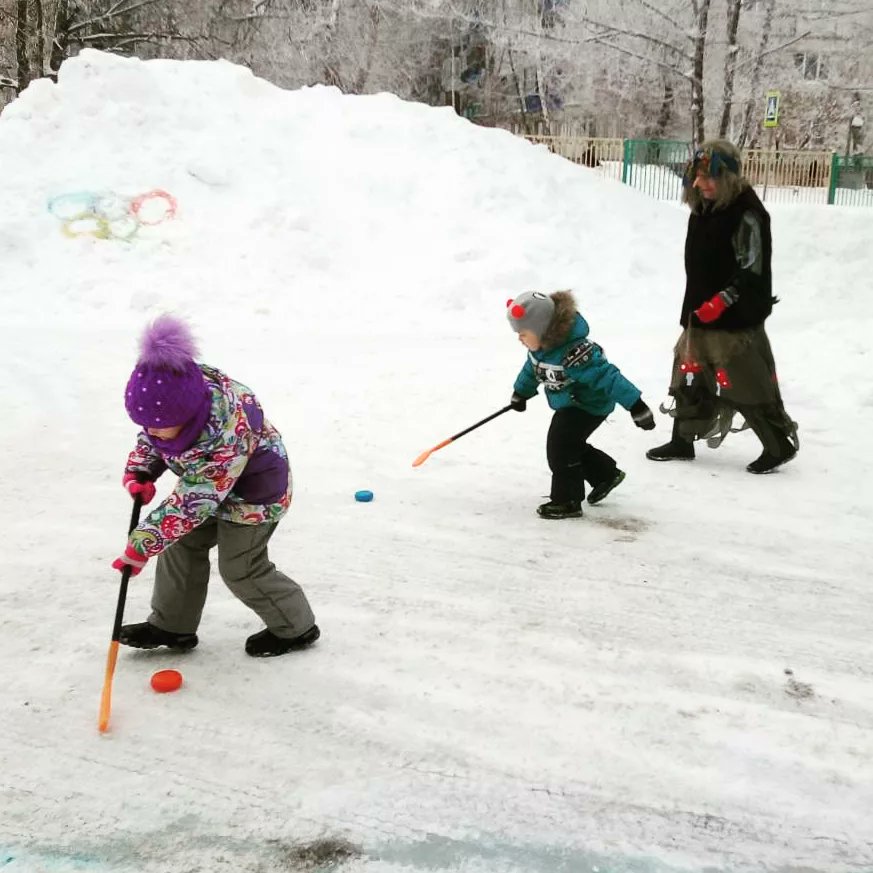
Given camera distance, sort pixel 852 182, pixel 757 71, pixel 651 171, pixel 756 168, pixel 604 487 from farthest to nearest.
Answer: pixel 757 71 → pixel 756 168 → pixel 852 182 → pixel 651 171 → pixel 604 487

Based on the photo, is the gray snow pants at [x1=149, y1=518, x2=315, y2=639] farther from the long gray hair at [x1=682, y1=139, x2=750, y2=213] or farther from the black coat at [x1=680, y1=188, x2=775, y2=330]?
the long gray hair at [x1=682, y1=139, x2=750, y2=213]

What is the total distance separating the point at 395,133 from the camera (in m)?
12.3

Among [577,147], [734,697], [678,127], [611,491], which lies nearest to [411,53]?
[678,127]

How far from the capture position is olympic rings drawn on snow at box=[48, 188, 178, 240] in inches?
395

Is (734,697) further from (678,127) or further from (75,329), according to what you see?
(678,127)

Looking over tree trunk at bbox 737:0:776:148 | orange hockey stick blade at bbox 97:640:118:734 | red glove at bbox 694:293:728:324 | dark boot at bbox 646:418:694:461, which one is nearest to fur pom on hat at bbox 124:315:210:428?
orange hockey stick blade at bbox 97:640:118:734

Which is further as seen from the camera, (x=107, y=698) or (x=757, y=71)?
(x=757, y=71)

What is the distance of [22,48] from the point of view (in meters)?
21.0

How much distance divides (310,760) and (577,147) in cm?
1777

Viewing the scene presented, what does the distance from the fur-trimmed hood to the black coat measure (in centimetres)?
119

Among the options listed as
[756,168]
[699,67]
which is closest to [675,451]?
[699,67]

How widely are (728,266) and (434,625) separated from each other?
2.80m

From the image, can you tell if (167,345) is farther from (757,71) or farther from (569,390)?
(757,71)

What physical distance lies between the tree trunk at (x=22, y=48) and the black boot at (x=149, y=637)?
2138cm
